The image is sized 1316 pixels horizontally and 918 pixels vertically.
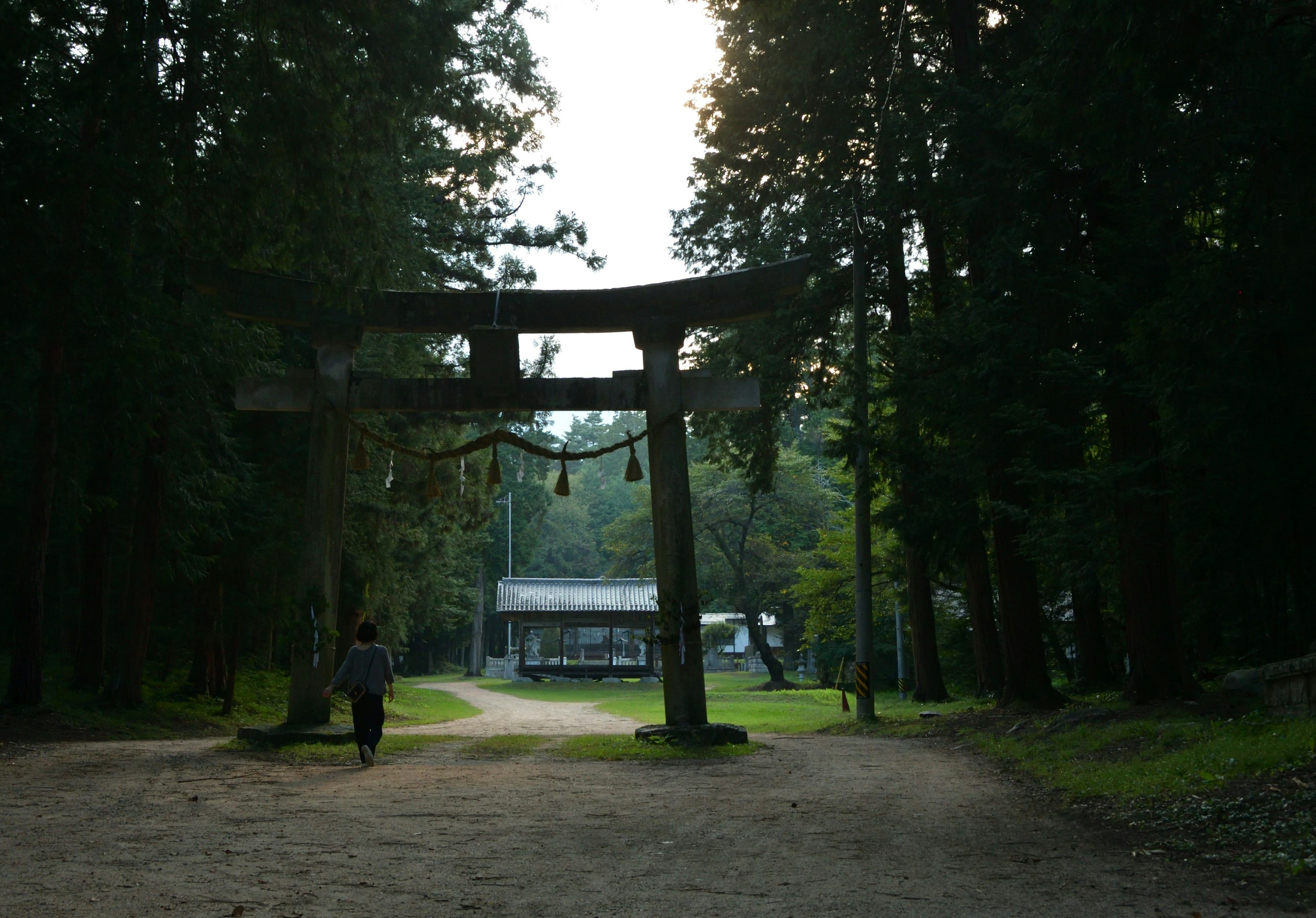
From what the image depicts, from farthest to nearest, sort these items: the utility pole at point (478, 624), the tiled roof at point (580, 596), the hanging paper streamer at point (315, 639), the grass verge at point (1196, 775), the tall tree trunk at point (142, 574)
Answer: the utility pole at point (478, 624) < the tiled roof at point (580, 596) < the tall tree trunk at point (142, 574) < the hanging paper streamer at point (315, 639) < the grass verge at point (1196, 775)

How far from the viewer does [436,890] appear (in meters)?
4.65

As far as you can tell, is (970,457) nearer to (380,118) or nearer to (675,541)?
(675,541)

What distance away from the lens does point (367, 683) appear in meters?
10.2

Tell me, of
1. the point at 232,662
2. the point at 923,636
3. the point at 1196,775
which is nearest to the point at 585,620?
the point at 923,636

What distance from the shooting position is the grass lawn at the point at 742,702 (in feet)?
68.8

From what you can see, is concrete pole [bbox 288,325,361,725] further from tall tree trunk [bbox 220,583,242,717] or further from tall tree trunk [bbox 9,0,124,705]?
tall tree trunk [bbox 220,583,242,717]

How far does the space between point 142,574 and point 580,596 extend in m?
29.6

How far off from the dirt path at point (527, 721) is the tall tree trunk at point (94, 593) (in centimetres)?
517

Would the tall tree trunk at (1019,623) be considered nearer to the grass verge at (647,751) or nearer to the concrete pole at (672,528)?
the grass verge at (647,751)

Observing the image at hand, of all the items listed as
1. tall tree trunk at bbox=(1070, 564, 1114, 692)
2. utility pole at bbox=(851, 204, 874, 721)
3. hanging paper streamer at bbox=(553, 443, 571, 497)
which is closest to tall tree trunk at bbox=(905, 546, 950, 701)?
tall tree trunk at bbox=(1070, 564, 1114, 692)

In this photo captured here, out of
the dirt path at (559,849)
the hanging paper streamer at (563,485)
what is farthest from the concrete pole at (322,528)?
the dirt path at (559,849)

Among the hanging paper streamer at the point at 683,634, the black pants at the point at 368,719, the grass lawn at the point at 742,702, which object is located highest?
the hanging paper streamer at the point at 683,634

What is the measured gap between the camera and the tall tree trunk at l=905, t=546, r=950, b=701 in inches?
846

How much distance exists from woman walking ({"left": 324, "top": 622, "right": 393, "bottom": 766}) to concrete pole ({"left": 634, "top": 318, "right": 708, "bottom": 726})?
3.21 m
